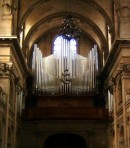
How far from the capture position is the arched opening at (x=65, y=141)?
33.4 metres

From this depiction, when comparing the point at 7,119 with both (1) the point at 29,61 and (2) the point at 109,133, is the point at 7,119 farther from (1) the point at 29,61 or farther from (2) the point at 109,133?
(1) the point at 29,61

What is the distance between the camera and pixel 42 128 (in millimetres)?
30172

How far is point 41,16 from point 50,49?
176 inches

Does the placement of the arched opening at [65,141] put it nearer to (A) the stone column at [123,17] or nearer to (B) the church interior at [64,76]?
(B) the church interior at [64,76]

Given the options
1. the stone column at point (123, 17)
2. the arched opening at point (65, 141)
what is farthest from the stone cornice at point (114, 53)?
the arched opening at point (65, 141)

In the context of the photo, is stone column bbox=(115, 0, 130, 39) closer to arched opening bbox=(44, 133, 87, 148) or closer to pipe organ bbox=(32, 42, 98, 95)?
pipe organ bbox=(32, 42, 98, 95)

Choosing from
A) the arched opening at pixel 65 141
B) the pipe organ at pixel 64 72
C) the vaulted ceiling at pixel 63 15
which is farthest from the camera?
the arched opening at pixel 65 141

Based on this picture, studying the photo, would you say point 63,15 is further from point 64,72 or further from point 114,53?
point 114,53

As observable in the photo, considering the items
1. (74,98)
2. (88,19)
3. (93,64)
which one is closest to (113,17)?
(88,19)

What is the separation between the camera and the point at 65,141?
3369 cm

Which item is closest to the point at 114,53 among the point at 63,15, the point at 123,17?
the point at 123,17

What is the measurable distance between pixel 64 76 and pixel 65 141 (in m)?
5.51

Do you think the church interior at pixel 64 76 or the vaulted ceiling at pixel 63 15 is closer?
the church interior at pixel 64 76

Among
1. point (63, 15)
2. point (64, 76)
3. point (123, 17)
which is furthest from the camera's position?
point (64, 76)
